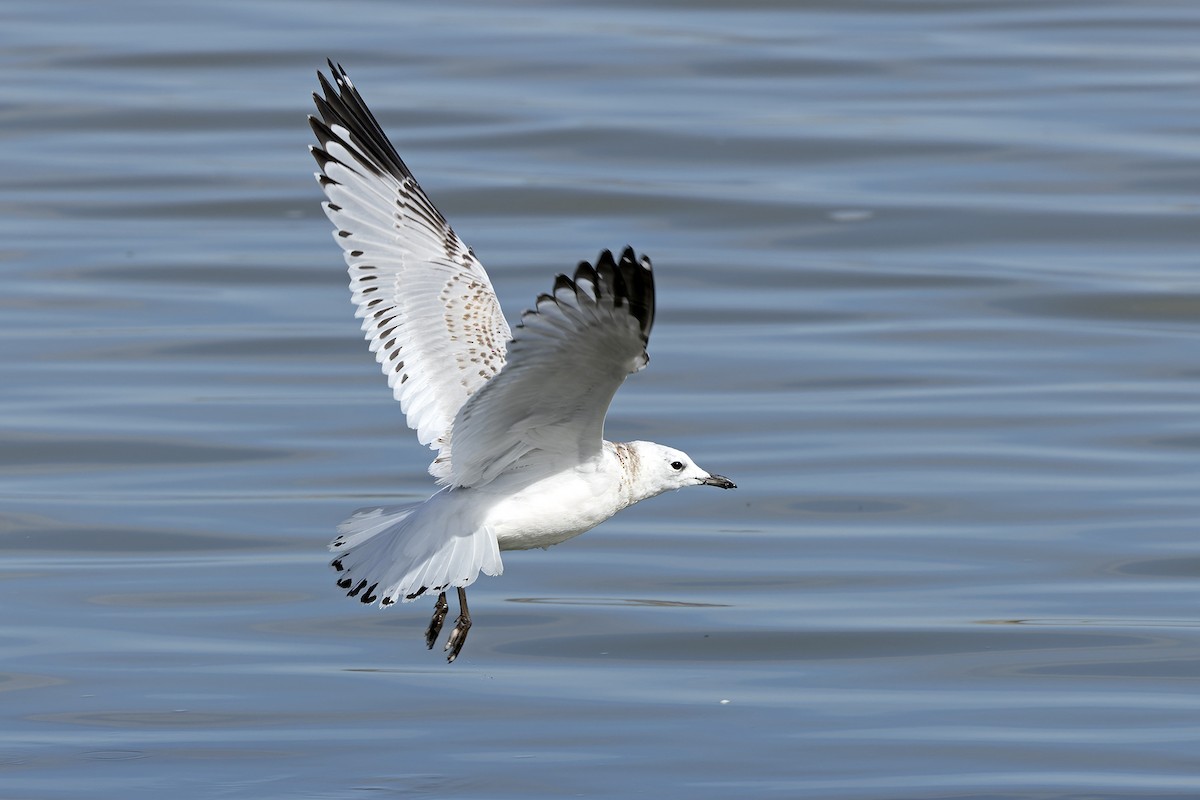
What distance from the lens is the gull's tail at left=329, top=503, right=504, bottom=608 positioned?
8344 millimetres

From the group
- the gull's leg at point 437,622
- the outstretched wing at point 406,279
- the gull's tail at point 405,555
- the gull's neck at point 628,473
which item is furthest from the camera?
the outstretched wing at point 406,279

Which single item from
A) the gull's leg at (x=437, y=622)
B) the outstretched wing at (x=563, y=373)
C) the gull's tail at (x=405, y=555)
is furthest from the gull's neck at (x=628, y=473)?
the gull's leg at (x=437, y=622)

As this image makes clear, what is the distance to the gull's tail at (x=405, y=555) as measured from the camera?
8.34 metres

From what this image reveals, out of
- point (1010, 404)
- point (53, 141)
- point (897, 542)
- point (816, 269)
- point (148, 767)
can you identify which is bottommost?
point (148, 767)

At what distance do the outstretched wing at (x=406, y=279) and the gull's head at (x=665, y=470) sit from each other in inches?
36.0

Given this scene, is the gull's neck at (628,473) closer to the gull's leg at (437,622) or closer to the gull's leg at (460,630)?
the gull's leg at (460,630)

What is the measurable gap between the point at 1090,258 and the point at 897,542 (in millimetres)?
6934

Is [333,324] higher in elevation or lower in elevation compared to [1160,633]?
higher

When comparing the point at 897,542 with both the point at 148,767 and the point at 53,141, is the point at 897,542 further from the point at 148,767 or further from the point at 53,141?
the point at 53,141

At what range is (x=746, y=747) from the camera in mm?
10203

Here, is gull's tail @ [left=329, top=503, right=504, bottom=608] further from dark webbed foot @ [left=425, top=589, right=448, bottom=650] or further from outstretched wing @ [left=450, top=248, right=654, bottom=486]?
dark webbed foot @ [left=425, top=589, right=448, bottom=650]

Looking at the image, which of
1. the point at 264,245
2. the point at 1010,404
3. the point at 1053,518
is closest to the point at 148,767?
the point at 1053,518

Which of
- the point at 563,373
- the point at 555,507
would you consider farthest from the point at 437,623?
the point at 563,373

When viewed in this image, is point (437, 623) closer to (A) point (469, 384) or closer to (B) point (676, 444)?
(A) point (469, 384)
